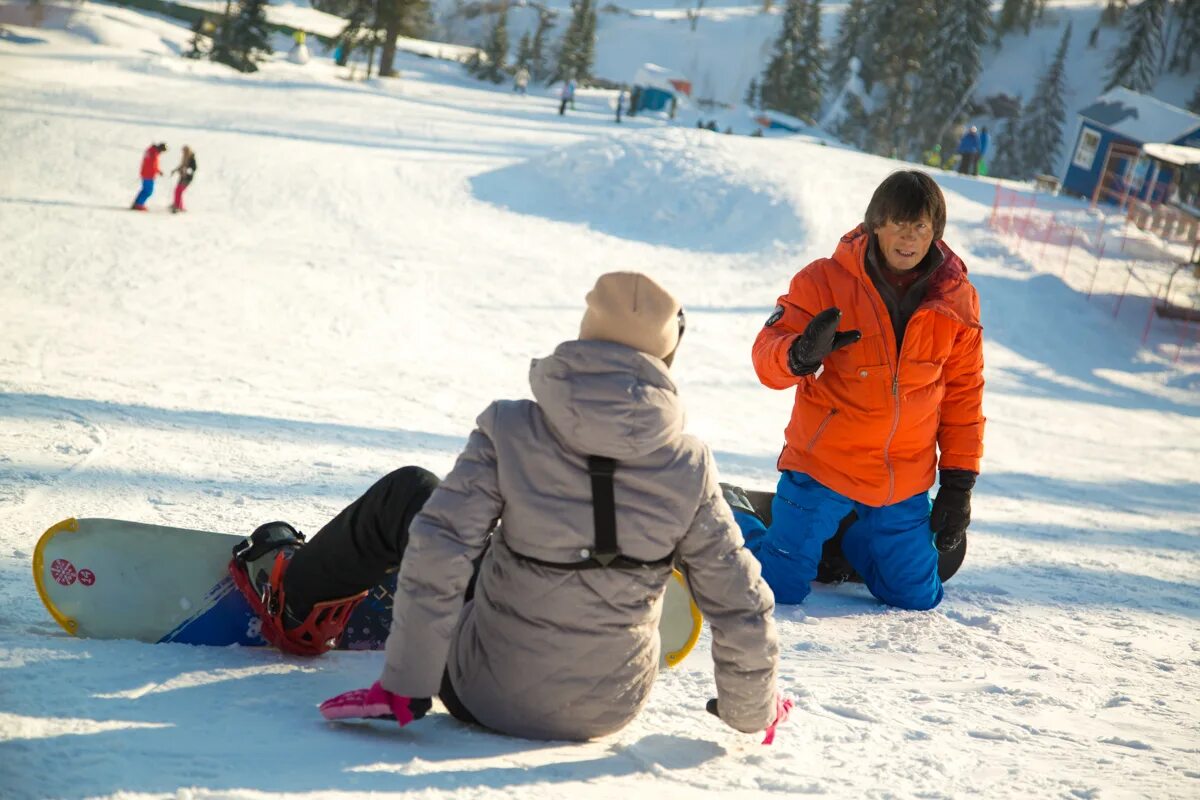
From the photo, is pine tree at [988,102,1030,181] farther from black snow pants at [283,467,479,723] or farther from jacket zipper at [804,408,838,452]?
black snow pants at [283,467,479,723]

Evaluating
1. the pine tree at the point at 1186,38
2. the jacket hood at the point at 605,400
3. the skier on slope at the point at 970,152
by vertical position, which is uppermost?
the pine tree at the point at 1186,38

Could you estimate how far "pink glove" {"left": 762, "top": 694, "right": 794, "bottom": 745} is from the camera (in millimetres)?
2623

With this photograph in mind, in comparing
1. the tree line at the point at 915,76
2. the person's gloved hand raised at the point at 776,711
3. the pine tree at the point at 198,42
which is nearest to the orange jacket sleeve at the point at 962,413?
the person's gloved hand raised at the point at 776,711

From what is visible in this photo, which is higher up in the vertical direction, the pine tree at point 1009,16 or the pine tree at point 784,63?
the pine tree at point 1009,16

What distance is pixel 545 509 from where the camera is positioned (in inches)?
88.0

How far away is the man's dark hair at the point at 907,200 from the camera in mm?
3654

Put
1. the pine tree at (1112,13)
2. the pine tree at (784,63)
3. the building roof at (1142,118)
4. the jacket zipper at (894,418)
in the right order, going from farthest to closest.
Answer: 1. the pine tree at (1112,13)
2. the pine tree at (784,63)
3. the building roof at (1142,118)
4. the jacket zipper at (894,418)

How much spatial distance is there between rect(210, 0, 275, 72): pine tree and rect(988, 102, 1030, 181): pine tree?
38.3 meters

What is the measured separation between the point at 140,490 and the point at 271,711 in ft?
7.68

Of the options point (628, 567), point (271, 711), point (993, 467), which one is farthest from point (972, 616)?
point (993, 467)

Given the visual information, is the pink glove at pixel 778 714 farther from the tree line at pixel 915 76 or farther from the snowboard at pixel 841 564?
the tree line at pixel 915 76

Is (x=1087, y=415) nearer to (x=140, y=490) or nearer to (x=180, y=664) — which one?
(x=140, y=490)

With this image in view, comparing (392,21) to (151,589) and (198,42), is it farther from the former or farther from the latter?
(151,589)

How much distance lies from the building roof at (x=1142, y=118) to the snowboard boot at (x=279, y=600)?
30.4 meters
